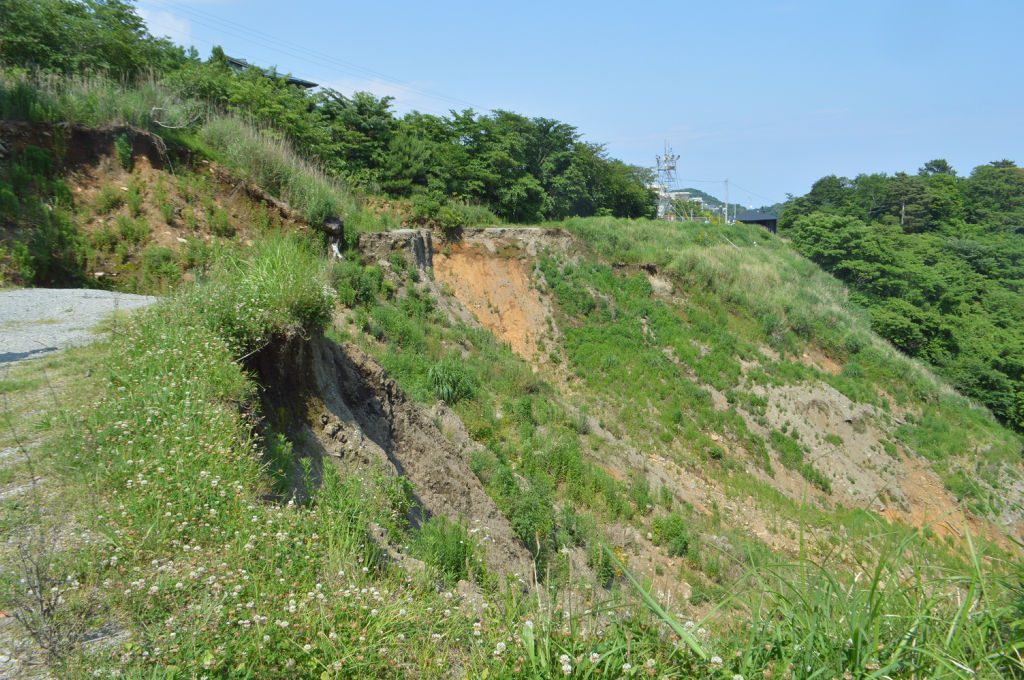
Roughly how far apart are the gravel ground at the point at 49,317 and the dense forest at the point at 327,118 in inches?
273

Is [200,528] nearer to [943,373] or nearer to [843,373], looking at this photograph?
[843,373]

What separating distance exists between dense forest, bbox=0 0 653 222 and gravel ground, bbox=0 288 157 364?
693cm

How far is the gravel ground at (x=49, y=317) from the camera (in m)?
5.51

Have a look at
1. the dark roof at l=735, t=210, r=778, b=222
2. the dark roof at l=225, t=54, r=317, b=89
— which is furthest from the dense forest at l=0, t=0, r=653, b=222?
the dark roof at l=735, t=210, r=778, b=222

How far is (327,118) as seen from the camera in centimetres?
2167

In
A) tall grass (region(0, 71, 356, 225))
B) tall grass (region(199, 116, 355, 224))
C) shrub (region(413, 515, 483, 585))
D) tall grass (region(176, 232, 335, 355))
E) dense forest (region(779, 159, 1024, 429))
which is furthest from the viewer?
dense forest (region(779, 159, 1024, 429))

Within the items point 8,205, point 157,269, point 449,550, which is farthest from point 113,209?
point 449,550

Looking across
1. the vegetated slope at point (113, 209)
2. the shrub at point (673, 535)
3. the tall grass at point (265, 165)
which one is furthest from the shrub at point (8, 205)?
the shrub at point (673, 535)

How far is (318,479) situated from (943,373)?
40039mm

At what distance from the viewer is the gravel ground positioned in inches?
217

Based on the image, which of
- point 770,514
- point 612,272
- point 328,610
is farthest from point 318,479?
point 612,272

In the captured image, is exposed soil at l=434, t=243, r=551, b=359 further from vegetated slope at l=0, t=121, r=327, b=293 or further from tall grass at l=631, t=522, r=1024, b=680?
tall grass at l=631, t=522, r=1024, b=680

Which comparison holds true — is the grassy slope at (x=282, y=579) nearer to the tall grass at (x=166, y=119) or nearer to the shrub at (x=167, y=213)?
the shrub at (x=167, y=213)

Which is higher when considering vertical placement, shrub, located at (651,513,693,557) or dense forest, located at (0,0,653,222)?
dense forest, located at (0,0,653,222)
